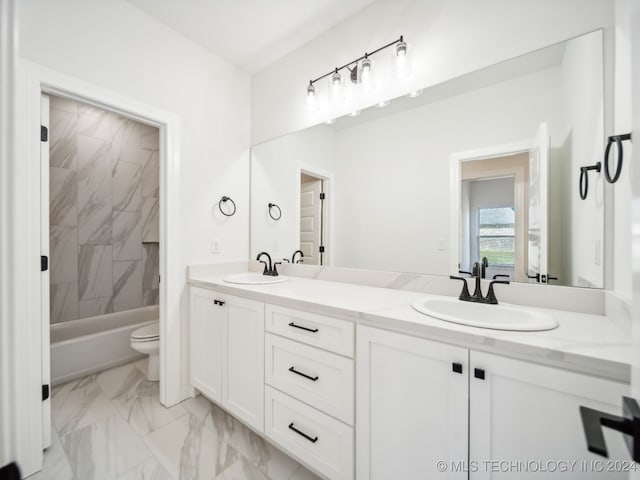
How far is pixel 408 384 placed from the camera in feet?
3.20

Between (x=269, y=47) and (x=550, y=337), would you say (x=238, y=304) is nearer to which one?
(x=550, y=337)

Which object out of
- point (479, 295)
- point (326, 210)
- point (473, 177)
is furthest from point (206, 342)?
point (473, 177)

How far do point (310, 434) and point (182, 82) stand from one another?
2348mm

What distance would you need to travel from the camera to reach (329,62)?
190cm

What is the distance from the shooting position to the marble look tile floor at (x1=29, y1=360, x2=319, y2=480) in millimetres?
1346

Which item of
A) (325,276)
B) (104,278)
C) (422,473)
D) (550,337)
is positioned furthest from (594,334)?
(104,278)

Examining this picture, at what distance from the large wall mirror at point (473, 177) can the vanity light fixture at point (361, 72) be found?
0.16 m

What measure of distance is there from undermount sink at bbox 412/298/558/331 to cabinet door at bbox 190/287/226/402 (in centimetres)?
121

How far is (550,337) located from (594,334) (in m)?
0.18

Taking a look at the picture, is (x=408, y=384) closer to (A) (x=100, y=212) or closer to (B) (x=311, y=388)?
(B) (x=311, y=388)

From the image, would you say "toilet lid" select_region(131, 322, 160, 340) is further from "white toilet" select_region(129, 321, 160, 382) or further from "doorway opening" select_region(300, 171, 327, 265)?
"doorway opening" select_region(300, 171, 327, 265)

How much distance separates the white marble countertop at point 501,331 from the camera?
0.71 meters

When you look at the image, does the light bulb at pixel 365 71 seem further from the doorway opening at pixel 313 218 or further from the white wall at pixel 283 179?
the doorway opening at pixel 313 218

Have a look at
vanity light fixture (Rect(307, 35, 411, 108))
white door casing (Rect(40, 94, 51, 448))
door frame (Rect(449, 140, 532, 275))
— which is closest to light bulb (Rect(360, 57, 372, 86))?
vanity light fixture (Rect(307, 35, 411, 108))
